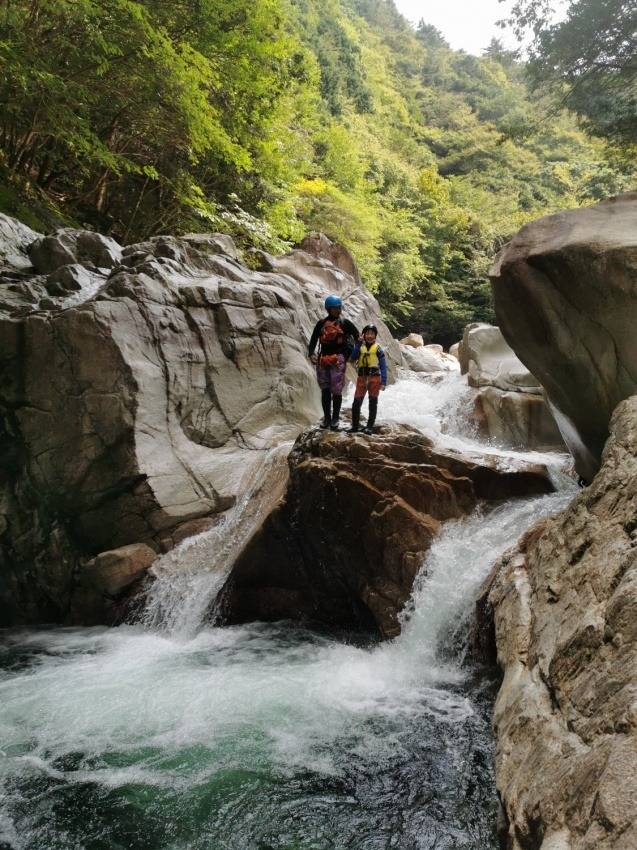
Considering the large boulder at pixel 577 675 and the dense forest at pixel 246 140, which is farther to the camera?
the dense forest at pixel 246 140

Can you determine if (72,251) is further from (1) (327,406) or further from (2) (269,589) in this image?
(2) (269,589)

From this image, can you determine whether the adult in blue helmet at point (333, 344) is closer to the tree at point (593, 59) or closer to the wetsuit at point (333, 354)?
the wetsuit at point (333, 354)

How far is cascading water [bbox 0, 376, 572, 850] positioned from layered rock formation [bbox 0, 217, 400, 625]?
255 cm

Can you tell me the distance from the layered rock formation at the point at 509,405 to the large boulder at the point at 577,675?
271 inches

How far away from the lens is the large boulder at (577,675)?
8.27 ft

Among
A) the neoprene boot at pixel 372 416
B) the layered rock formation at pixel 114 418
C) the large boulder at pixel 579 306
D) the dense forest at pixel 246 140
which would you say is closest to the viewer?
the large boulder at pixel 579 306

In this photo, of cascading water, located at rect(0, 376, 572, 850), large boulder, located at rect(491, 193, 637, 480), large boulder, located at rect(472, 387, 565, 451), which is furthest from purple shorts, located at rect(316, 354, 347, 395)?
large boulder, located at rect(472, 387, 565, 451)

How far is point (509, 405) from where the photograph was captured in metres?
12.1

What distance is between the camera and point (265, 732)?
500cm

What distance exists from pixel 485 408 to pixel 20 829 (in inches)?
425

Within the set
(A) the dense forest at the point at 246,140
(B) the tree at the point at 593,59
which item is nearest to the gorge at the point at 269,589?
(A) the dense forest at the point at 246,140

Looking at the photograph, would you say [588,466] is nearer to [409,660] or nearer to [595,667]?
[409,660]

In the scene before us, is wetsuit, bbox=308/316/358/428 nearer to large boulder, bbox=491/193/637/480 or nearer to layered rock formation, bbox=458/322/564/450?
large boulder, bbox=491/193/637/480

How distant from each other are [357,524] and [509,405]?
6.22 meters
